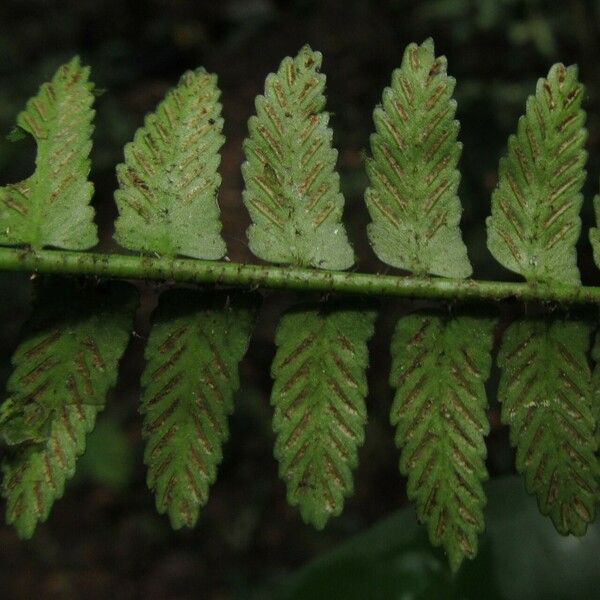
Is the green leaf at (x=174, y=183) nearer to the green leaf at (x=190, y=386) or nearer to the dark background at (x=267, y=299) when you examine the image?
the green leaf at (x=190, y=386)

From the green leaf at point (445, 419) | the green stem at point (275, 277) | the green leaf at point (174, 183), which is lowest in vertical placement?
the green leaf at point (445, 419)

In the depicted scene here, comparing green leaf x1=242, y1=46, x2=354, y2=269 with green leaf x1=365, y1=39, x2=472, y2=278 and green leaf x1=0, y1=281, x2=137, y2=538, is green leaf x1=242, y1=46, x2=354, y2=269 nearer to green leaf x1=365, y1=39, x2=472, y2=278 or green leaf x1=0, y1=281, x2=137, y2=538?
green leaf x1=365, y1=39, x2=472, y2=278

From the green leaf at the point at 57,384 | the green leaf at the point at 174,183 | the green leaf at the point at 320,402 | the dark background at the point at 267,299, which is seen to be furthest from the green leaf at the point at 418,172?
the dark background at the point at 267,299

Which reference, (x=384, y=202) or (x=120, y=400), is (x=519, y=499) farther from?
(x=120, y=400)

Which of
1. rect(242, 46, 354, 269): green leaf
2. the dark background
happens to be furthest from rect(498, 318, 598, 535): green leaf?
the dark background

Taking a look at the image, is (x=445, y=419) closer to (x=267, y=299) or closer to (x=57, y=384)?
A: (x=57, y=384)

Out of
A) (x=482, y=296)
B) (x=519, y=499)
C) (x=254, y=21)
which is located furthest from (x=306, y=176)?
(x=254, y=21)

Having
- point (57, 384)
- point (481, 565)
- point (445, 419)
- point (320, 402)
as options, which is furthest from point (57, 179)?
point (481, 565)
